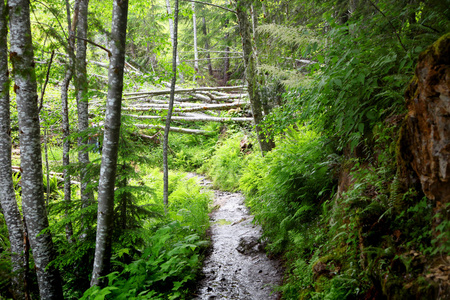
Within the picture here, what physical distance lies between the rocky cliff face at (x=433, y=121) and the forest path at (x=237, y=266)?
9.65 feet

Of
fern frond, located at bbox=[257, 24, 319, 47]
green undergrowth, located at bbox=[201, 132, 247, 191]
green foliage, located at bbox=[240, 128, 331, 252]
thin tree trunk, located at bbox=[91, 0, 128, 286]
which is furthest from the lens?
green undergrowth, located at bbox=[201, 132, 247, 191]

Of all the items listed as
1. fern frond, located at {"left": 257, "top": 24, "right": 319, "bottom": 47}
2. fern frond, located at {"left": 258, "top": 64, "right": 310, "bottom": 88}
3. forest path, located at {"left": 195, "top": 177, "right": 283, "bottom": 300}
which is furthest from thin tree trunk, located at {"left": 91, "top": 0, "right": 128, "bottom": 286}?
fern frond, located at {"left": 258, "top": 64, "right": 310, "bottom": 88}

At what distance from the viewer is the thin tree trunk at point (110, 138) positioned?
3.76 meters

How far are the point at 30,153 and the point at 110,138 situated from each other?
1.28 metres

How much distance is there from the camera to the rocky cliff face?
7.41 ft

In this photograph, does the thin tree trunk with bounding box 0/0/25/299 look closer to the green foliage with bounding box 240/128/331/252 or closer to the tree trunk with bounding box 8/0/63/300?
the tree trunk with bounding box 8/0/63/300

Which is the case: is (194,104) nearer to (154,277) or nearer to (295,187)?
(295,187)

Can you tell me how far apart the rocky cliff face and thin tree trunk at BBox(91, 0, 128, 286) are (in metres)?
3.53

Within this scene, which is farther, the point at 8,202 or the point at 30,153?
the point at 8,202

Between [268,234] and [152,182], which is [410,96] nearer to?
[268,234]

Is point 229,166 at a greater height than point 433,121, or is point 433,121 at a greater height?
point 433,121

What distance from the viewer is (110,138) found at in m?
3.89

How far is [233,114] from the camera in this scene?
14.9m

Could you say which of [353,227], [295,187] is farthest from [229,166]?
[353,227]
